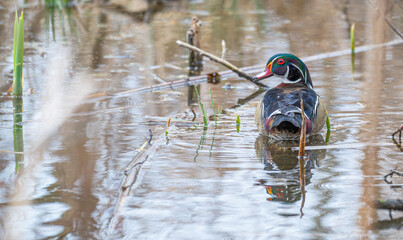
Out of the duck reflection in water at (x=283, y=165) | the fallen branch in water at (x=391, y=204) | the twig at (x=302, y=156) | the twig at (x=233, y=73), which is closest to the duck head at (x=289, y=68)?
the duck reflection in water at (x=283, y=165)

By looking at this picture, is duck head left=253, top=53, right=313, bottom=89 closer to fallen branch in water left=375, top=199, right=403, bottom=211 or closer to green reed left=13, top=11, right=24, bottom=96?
green reed left=13, top=11, right=24, bottom=96

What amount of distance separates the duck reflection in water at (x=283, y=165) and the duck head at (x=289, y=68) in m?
0.74

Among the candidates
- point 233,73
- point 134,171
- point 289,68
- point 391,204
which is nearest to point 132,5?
point 233,73

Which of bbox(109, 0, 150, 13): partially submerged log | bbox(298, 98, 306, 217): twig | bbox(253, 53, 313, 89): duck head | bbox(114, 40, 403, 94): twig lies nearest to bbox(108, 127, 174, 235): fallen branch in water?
bbox(298, 98, 306, 217): twig

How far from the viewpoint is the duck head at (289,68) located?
18.9ft

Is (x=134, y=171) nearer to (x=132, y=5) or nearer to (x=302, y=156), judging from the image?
(x=302, y=156)

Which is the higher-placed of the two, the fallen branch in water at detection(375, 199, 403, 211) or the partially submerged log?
the partially submerged log

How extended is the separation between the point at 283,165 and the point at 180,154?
31.2 inches

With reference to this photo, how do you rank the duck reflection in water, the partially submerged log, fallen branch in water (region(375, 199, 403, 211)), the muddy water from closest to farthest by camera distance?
fallen branch in water (region(375, 199, 403, 211)) < the muddy water < the duck reflection in water < the partially submerged log

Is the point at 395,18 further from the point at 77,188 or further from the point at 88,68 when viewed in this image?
the point at 77,188

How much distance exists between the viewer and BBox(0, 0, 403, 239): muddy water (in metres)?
3.40

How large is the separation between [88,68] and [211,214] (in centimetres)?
531

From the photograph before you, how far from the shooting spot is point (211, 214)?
351 centimetres

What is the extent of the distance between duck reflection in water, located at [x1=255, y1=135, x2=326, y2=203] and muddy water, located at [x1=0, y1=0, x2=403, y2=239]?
0.6 inches
